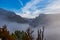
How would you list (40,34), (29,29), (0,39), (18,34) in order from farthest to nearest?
1. (18,34)
2. (29,29)
3. (40,34)
4. (0,39)

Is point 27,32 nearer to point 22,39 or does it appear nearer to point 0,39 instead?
point 22,39

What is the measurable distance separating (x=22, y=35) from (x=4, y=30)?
13.8 meters

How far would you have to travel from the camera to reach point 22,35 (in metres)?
61.6

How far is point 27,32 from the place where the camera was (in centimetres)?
5847

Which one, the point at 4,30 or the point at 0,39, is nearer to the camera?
the point at 0,39

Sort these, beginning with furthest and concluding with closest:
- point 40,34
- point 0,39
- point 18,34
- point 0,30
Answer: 1. point 18,34
2. point 40,34
3. point 0,30
4. point 0,39

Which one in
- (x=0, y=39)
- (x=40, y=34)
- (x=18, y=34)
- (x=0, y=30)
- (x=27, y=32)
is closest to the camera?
(x=0, y=39)

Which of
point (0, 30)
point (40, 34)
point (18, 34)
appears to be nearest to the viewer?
point (0, 30)

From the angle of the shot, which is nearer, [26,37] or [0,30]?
[0,30]

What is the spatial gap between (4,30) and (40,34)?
7.74m

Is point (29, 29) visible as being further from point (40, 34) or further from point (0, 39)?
point (0, 39)

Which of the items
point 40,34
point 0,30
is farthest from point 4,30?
point 40,34

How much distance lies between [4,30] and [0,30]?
1600mm

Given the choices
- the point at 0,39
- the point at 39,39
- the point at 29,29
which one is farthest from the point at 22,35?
the point at 0,39
